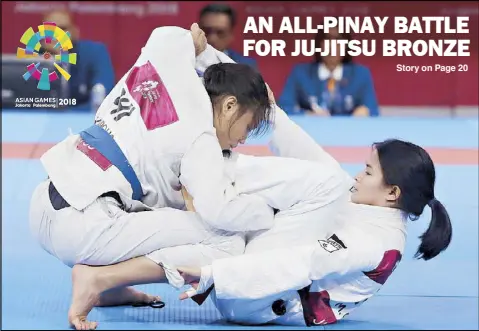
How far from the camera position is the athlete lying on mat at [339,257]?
11.5 feet

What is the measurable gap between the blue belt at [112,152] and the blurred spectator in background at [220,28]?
3.92 meters

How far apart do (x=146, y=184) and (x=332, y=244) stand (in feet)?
2.47

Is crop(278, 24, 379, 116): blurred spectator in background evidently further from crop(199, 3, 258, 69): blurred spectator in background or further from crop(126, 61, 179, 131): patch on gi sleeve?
crop(126, 61, 179, 131): patch on gi sleeve

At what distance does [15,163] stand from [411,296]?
321 cm

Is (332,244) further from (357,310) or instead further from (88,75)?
(88,75)

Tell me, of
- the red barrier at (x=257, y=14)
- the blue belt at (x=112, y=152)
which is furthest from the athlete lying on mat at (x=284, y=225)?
the red barrier at (x=257, y=14)

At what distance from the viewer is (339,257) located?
3.58m

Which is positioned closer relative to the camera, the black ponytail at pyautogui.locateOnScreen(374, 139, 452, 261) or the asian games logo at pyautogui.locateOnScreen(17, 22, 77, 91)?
the black ponytail at pyautogui.locateOnScreen(374, 139, 452, 261)

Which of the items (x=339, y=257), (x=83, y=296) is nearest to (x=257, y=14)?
(x=339, y=257)

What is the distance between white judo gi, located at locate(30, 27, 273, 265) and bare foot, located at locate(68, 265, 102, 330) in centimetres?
6

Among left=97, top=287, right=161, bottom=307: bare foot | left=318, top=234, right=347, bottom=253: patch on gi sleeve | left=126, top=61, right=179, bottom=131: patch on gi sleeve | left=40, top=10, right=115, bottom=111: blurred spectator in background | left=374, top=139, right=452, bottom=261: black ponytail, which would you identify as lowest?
left=97, top=287, right=161, bottom=307: bare foot

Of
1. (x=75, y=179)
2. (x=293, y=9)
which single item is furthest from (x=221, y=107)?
(x=293, y=9)

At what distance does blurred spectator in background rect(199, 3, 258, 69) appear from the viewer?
7.62m

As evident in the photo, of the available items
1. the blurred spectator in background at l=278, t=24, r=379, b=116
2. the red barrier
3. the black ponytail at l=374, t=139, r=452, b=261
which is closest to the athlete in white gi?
the black ponytail at l=374, t=139, r=452, b=261
